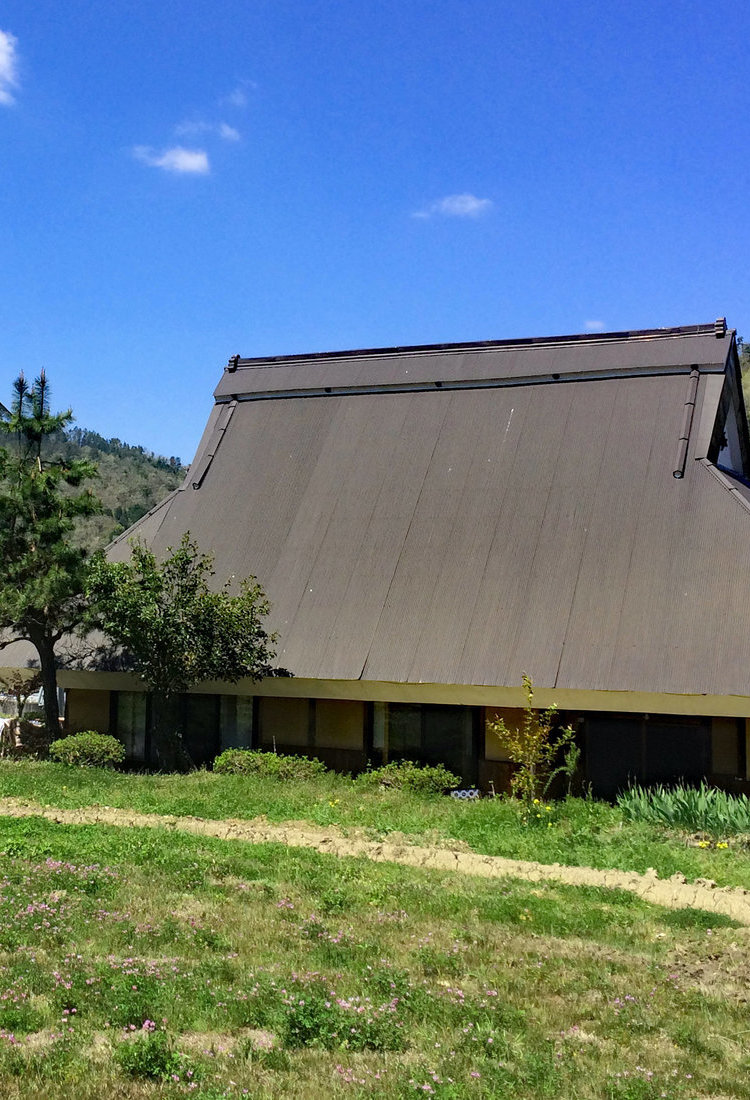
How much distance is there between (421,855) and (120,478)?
9508 cm

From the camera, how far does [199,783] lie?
66.6 feet

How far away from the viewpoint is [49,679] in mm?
24359

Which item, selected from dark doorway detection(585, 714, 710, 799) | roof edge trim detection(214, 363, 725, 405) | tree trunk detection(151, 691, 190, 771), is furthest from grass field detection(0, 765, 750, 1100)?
roof edge trim detection(214, 363, 725, 405)

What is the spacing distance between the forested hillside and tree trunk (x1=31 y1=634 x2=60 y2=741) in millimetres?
51593

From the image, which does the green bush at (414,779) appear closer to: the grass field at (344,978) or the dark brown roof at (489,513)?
the dark brown roof at (489,513)

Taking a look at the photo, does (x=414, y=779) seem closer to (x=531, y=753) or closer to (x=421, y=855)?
(x=531, y=753)

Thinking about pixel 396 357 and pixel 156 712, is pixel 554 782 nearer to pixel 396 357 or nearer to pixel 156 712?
pixel 156 712

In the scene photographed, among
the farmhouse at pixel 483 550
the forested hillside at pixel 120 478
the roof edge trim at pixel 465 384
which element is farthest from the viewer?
the forested hillside at pixel 120 478

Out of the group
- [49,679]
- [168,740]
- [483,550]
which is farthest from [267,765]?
[483,550]

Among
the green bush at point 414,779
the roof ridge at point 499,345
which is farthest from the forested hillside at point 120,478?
the green bush at point 414,779

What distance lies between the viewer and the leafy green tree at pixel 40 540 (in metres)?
22.8

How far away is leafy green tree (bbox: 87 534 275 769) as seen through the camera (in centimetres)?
2147

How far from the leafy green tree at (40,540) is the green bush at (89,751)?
A: 1880 mm

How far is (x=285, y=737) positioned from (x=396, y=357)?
11.4 metres
